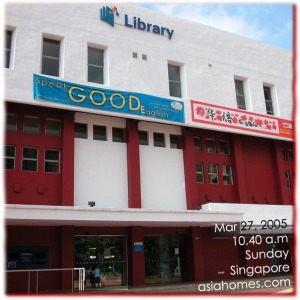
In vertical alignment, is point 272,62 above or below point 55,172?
above

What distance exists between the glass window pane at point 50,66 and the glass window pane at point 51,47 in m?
0.28

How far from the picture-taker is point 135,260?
56.5 feet

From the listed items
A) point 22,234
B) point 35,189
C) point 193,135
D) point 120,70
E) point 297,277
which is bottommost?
point 297,277

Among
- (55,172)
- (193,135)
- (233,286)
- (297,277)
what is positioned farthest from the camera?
(193,135)

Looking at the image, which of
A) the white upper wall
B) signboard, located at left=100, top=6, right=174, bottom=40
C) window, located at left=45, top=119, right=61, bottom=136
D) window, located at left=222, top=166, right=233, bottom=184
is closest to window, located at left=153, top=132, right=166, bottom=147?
the white upper wall

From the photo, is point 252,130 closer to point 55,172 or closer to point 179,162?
point 179,162

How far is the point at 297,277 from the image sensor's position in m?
3.07

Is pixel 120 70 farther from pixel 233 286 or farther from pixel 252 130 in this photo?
pixel 233 286

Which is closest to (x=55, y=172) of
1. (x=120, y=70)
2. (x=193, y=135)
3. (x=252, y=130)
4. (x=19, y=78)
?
(x=19, y=78)

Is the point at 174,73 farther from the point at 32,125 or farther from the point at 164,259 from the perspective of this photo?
the point at 164,259

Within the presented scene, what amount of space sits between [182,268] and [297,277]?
1681 cm

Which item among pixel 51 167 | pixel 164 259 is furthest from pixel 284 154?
pixel 51 167

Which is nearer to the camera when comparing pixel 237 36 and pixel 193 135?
pixel 193 135

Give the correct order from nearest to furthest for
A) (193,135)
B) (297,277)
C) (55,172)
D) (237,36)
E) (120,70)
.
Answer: (297,277) → (55,172) → (120,70) → (193,135) → (237,36)
